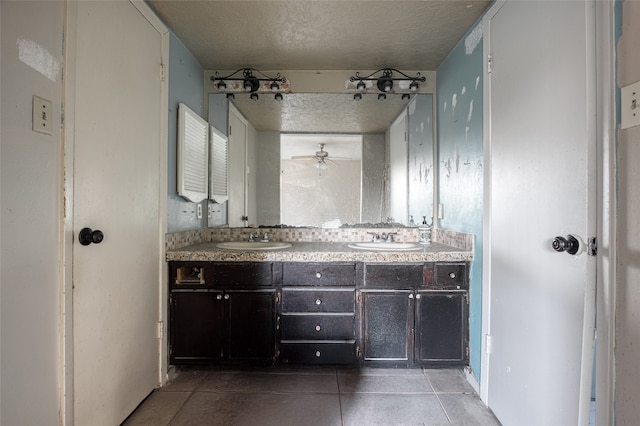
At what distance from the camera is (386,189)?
2535mm

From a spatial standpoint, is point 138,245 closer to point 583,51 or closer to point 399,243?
point 399,243

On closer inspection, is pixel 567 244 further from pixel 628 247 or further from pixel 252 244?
pixel 252 244

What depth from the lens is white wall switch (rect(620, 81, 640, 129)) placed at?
2.94 feet

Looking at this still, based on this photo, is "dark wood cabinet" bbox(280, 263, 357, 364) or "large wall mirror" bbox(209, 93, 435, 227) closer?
"dark wood cabinet" bbox(280, 263, 357, 364)

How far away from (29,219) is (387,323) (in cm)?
184

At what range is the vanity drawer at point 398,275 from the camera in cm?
199

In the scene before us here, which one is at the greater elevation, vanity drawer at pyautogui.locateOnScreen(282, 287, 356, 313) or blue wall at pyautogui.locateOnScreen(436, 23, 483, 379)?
blue wall at pyautogui.locateOnScreen(436, 23, 483, 379)

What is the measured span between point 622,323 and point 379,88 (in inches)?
82.2

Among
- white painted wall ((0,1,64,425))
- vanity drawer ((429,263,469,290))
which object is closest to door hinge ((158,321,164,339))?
white painted wall ((0,1,64,425))

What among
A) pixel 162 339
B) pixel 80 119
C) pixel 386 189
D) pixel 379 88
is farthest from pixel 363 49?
pixel 162 339

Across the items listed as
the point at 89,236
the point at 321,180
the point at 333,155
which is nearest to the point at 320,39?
the point at 333,155

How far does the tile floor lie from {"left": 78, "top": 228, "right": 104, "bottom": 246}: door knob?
1.02 metres

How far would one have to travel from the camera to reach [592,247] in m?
1.03

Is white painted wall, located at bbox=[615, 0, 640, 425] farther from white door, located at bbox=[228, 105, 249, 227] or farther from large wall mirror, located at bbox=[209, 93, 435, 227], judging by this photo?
white door, located at bbox=[228, 105, 249, 227]
